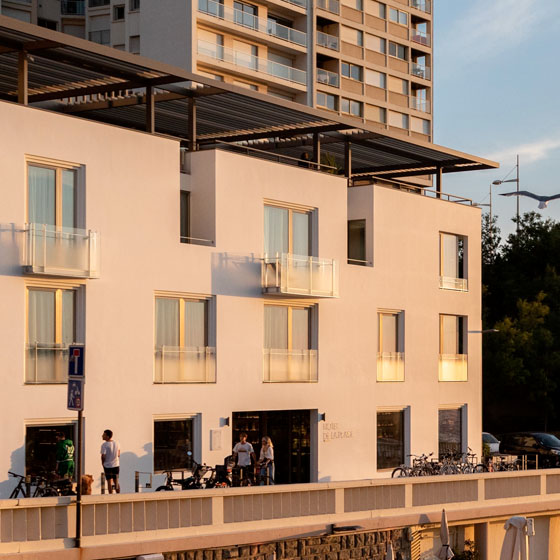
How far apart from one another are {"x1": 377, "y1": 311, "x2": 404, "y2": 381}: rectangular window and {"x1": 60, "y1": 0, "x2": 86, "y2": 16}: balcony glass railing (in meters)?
39.5

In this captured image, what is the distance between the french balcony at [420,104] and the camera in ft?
261

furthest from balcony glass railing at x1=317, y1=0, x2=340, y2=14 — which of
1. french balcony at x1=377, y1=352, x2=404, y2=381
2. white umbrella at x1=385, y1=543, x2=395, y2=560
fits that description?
white umbrella at x1=385, y1=543, x2=395, y2=560

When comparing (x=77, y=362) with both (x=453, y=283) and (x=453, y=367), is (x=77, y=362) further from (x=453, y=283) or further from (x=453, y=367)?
(x=453, y=283)

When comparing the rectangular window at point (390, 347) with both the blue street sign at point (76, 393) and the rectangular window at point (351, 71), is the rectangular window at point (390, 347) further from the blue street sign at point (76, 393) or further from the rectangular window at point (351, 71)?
the rectangular window at point (351, 71)

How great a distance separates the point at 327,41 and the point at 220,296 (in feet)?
143

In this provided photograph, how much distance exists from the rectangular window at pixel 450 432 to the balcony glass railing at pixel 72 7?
39.9m

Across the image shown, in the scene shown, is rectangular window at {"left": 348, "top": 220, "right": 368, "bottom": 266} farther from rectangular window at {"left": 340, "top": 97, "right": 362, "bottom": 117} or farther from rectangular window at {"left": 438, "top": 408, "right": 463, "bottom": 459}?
rectangular window at {"left": 340, "top": 97, "right": 362, "bottom": 117}

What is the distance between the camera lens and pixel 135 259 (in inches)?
1177

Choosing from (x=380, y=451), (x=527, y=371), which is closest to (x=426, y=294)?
(x=380, y=451)

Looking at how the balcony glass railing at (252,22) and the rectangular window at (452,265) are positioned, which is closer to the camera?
the rectangular window at (452,265)

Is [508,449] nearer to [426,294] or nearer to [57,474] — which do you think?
[426,294]

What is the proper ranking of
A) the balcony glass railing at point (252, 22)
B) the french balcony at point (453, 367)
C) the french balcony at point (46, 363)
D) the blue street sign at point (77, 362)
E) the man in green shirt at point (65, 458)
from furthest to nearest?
the balcony glass railing at point (252, 22) → the french balcony at point (453, 367) → the french balcony at point (46, 363) → the man in green shirt at point (65, 458) → the blue street sign at point (77, 362)

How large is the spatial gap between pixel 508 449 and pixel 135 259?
28.2 metres

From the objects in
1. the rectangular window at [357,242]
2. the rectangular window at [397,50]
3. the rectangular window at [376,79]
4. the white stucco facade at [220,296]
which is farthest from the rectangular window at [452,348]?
the rectangular window at [397,50]
